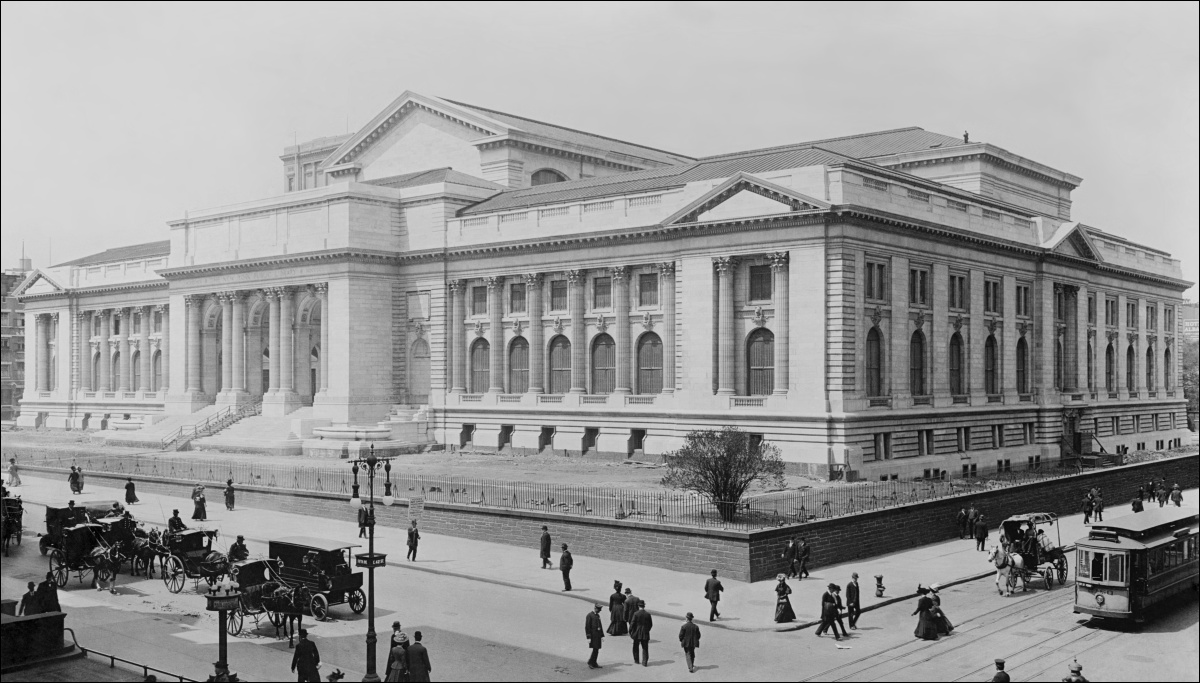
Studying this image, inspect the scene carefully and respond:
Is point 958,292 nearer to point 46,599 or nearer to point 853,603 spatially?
point 853,603

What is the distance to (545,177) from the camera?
87.4 meters

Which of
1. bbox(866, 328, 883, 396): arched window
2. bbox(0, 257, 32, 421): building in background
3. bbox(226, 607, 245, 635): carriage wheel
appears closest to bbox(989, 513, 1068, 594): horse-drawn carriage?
bbox(866, 328, 883, 396): arched window

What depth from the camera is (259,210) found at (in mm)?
79875

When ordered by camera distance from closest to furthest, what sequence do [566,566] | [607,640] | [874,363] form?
[607,640], [566,566], [874,363]

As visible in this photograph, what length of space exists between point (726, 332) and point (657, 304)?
592cm

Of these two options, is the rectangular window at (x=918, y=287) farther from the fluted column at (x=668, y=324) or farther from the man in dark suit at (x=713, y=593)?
the man in dark suit at (x=713, y=593)

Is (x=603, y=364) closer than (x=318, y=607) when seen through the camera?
No

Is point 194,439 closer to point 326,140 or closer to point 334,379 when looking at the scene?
point 334,379

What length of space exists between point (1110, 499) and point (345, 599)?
44546 millimetres

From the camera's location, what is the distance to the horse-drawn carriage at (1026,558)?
39500mm

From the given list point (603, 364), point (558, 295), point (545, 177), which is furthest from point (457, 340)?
point (545, 177)

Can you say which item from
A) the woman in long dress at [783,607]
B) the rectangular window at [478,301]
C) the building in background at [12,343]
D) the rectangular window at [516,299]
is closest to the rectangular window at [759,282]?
the rectangular window at [516,299]

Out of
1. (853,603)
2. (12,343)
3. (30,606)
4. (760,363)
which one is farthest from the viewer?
(12,343)

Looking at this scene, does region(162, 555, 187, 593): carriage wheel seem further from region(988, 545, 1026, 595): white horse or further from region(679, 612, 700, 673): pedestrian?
region(988, 545, 1026, 595): white horse
